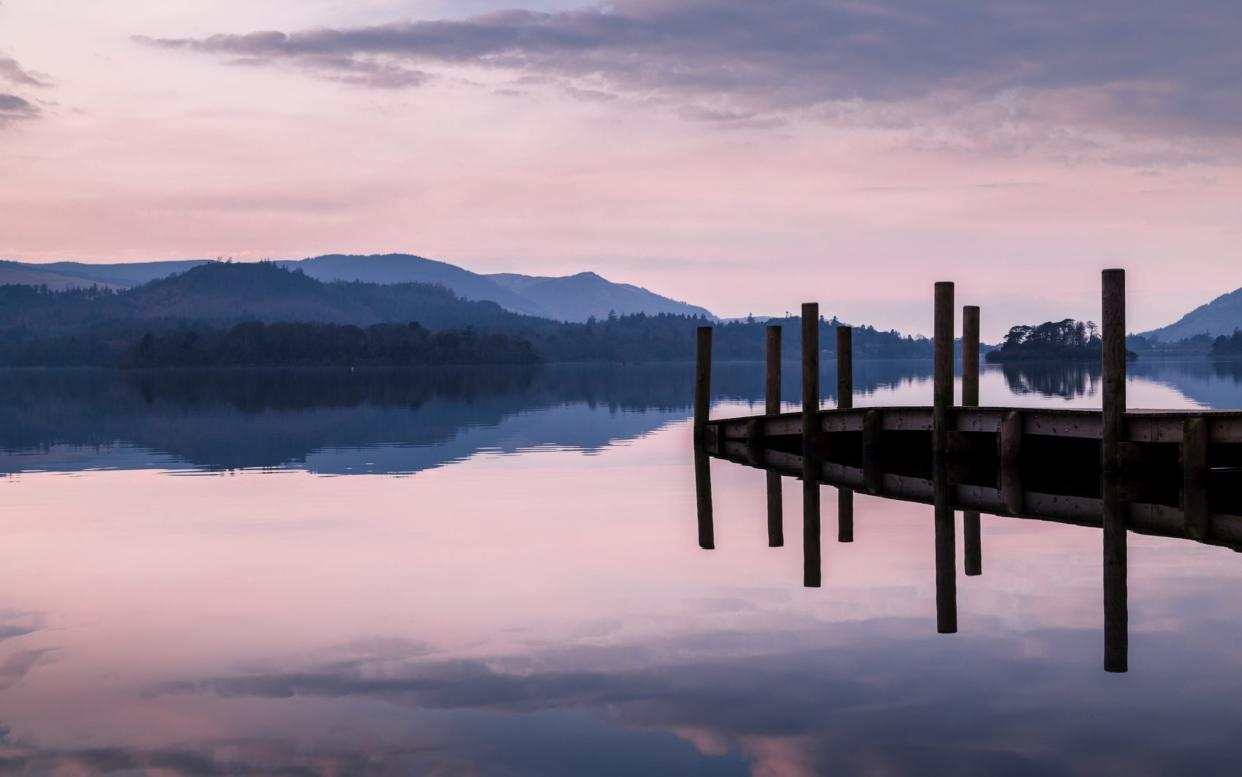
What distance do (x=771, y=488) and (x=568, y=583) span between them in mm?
8641

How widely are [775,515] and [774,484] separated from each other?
10.1ft

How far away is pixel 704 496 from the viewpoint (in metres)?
27.5

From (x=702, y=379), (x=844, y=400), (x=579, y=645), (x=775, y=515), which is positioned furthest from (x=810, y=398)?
(x=579, y=645)

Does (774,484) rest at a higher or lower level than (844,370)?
lower

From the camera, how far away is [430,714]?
11.8 metres

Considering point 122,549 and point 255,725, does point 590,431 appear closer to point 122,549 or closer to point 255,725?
point 122,549

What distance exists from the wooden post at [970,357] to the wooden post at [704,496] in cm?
559

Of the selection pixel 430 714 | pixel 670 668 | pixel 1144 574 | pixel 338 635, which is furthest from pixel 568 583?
pixel 1144 574

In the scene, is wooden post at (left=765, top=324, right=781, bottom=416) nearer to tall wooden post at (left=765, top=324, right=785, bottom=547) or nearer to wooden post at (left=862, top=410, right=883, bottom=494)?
tall wooden post at (left=765, top=324, right=785, bottom=547)

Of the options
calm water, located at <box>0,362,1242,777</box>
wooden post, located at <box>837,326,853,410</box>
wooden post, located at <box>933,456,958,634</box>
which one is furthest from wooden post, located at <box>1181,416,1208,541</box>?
wooden post, located at <box>837,326,853,410</box>

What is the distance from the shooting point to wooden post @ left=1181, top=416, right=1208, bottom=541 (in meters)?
18.7

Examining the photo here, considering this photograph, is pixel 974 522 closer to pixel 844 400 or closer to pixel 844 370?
pixel 844 400

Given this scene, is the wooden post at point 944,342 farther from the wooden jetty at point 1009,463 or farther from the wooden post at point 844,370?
the wooden post at point 844,370

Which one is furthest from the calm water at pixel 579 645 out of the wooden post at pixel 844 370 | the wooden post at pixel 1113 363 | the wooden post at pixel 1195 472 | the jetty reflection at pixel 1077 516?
the wooden post at pixel 844 370
